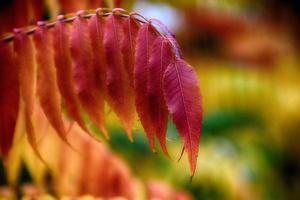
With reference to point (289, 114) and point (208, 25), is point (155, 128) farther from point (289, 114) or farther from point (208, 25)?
point (208, 25)

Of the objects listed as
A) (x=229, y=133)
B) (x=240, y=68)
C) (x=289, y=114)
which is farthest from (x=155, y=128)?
(x=240, y=68)

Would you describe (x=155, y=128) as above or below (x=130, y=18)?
below

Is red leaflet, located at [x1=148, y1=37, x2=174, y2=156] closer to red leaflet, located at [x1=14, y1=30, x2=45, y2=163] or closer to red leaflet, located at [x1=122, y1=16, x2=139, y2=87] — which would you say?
red leaflet, located at [x1=122, y1=16, x2=139, y2=87]

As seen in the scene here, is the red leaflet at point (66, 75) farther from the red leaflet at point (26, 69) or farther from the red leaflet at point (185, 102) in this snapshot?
the red leaflet at point (185, 102)

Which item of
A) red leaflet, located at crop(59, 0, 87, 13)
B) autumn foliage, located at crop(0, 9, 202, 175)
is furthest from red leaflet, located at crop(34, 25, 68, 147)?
red leaflet, located at crop(59, 0, 87, 13)

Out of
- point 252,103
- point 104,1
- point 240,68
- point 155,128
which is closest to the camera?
point 155,128

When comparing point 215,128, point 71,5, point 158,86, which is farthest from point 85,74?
point 215,128

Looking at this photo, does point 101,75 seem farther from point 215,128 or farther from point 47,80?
point 215,128

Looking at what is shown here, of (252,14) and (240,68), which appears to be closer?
(240,68)

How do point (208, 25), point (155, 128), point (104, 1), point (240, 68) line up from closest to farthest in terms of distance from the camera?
point (155, 128)
point (104, 1)
point (240, 68)
point (208, 25)
